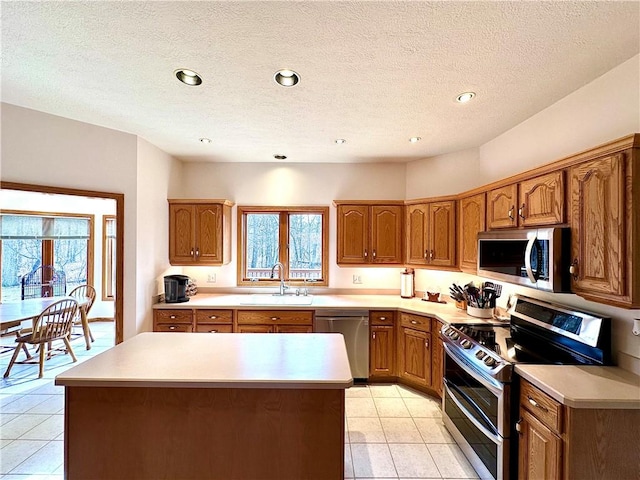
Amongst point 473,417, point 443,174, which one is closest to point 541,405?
point 473,417

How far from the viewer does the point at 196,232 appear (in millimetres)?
3672

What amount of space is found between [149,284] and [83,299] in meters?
1.98

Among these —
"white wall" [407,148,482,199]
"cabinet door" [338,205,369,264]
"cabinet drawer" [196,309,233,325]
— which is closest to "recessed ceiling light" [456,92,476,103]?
"white wall" [407,148,482,199]

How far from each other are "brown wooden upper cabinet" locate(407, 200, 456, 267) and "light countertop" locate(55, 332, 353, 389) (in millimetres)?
1687

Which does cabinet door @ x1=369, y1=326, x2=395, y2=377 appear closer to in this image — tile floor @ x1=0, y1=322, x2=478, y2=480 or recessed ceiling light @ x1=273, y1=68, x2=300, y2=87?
tile floor @ x1=0, y1=322, x2=478, y2=480

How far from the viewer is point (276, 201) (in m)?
4.00

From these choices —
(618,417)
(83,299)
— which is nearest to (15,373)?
(83,299)

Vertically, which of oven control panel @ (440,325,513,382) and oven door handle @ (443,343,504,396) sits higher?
oven control panel @ (440,325,513,382)

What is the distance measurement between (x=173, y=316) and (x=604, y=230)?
3.76 metres

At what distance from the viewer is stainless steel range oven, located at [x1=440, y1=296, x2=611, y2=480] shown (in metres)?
1.74

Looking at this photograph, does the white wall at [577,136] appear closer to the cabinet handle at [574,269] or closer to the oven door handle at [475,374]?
the cabinet handle at [574,269]

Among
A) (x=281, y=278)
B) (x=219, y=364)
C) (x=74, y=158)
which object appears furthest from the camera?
(x=281, y=278)

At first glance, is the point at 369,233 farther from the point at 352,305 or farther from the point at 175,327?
the point at 175,327

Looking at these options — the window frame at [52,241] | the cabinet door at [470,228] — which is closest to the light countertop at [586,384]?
the cabinet door at [470,228]
